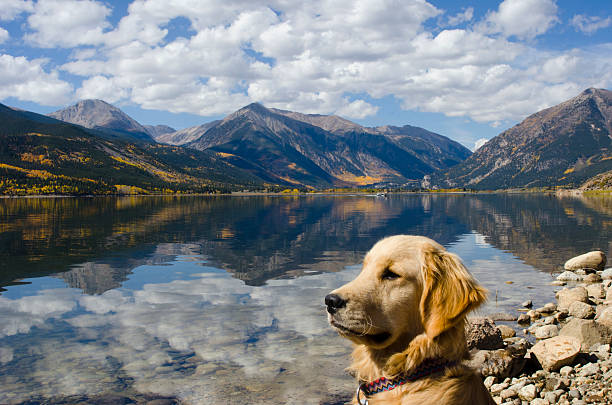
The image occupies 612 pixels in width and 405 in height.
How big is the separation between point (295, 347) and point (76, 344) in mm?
8155

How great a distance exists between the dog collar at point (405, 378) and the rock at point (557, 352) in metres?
9.48

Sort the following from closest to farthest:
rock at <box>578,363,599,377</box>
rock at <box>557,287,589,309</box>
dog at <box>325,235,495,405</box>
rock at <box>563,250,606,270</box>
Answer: dog at <box>325,235,495,405</box>, rock at <box>578,363,599,377</box>, rock at <box>557,287,589,309</box>, rock at <box>563,250,606,270</box>

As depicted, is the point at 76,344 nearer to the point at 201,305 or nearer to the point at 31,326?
the point at 31,326

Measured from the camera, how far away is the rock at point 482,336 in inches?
551

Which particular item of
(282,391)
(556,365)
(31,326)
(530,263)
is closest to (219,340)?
(282,391)

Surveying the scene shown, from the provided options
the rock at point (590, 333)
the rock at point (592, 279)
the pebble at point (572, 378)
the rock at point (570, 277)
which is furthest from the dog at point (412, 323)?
the rock at point (570, 277)

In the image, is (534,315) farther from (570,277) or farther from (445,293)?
(445,293)

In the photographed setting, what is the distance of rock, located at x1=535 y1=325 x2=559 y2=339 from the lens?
15.9m

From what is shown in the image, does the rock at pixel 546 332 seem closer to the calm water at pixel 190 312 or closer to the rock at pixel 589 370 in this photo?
the calm water at pixel 190 312

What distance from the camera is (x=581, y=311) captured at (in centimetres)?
1780

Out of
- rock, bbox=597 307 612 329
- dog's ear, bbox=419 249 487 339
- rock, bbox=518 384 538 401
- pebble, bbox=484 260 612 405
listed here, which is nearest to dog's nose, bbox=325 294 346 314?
dog's ear, bbox=419 249 487 339

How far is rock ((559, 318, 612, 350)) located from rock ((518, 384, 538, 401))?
3.33m

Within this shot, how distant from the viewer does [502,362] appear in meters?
12.0

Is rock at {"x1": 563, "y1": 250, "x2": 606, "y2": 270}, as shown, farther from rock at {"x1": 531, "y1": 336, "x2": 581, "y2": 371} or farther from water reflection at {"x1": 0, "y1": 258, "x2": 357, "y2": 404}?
rock at {"x1": 531, "y1": 336, "x2": 581, "y2": 371}
